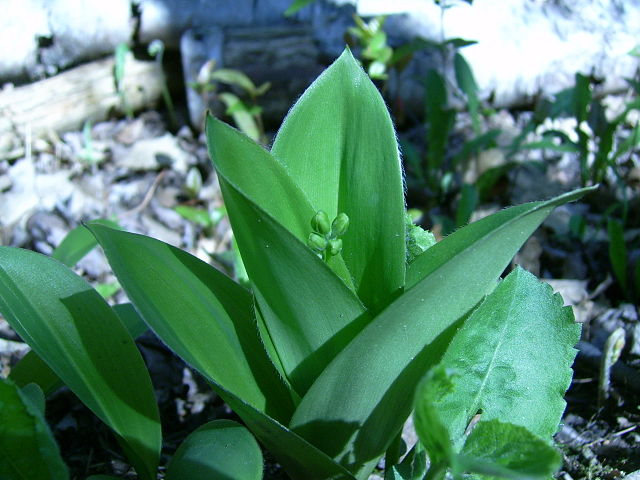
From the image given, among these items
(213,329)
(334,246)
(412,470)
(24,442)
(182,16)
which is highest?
(182,16)

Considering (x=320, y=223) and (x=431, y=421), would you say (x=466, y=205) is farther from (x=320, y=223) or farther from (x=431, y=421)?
(x=431, y=421)

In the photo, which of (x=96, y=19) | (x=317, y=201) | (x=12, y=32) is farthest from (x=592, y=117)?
(x=12, y=32)

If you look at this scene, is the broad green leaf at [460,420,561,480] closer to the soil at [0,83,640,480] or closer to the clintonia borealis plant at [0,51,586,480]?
the clintonia borealis plant at [0,51,586,480]

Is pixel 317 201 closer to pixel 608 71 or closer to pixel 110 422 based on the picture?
pixel 110 422

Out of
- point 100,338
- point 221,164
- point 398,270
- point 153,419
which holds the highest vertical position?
point 221,164

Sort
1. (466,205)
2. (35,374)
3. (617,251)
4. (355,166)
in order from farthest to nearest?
(466,205)
(617,251)
(35,374)
(355,166)

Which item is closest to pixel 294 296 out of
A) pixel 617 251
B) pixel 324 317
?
pixel 324 317

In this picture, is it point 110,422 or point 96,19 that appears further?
point 96,19
